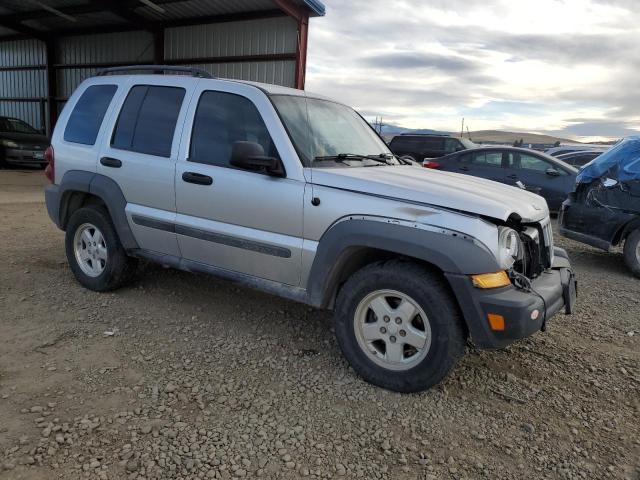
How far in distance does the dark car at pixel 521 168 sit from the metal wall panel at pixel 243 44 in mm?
5484

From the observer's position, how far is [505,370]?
358 cm

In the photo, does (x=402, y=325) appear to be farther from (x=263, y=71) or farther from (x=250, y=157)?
(x=263, y=71)

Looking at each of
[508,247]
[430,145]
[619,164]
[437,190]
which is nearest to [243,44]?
[430,145]

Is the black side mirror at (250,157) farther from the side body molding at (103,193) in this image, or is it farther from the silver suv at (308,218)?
the side body molding at (103,193)

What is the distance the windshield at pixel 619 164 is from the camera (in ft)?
20.6

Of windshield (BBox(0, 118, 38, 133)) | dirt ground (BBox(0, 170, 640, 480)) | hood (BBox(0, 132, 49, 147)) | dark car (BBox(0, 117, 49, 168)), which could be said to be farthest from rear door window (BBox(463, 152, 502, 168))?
windshield (BBox(0, 118, 38, 133))

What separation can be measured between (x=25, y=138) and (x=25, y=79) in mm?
7126

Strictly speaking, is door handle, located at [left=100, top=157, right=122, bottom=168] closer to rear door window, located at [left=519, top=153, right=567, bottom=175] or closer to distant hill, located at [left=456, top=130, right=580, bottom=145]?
rear door window, located at [left=519, top=153, right=567, bottom=175]

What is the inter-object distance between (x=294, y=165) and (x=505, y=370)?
205 cm

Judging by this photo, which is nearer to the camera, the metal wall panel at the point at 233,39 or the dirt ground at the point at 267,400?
the dirt ground at the point at 267,400

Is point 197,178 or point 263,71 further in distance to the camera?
point 263,71

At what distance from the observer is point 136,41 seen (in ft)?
56.9

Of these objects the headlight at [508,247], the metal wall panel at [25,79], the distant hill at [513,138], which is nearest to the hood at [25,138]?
the metal wall panel at [25,79]

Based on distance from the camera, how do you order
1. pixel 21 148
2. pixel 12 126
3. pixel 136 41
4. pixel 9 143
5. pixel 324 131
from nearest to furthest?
pixel 324 131 → pixel 9 143 → pixel 21 148 → pixel 12 126 → pixel 136 41
